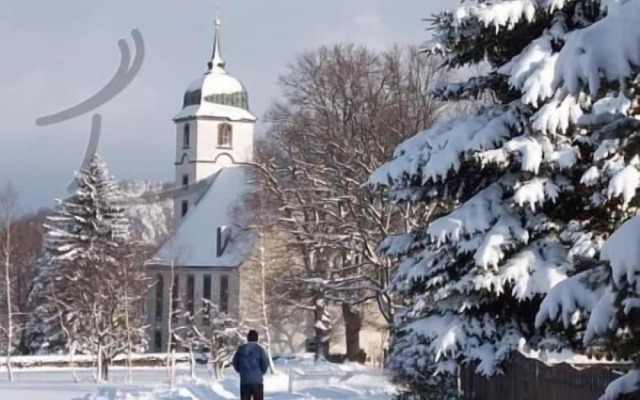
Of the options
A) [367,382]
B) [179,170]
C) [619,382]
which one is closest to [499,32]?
[619,382]

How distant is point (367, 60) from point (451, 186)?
27.5 m

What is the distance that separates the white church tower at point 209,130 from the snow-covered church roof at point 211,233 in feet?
7.32

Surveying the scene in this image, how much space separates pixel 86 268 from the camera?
54.5m

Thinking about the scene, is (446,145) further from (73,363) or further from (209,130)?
(209,130)

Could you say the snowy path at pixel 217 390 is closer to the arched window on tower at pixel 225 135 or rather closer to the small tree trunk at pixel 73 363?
the small tree trunk at pixel 73 363

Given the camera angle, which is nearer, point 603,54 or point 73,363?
point 603,54

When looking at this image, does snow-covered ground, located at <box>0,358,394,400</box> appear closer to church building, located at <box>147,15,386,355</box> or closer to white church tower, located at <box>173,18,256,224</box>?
church building, located at <box>147,15,386,355</box>

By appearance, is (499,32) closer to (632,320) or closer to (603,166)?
(603,166)

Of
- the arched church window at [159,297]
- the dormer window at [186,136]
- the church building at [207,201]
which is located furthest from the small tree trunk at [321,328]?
the dormer window at [186,136]

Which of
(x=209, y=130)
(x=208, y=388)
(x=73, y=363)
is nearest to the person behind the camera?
(x=208, y=388)

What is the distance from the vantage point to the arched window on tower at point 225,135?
259ft

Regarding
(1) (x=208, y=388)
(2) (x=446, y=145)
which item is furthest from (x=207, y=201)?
(2) (x=446, y=145)

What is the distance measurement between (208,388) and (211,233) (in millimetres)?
44014

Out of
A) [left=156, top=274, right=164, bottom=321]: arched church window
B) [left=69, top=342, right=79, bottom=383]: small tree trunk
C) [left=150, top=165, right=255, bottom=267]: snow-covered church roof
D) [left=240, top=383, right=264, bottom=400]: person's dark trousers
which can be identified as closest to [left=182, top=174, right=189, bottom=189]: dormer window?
[left=150, top=165, right=255, bottom=267]: snow-covered church roof
